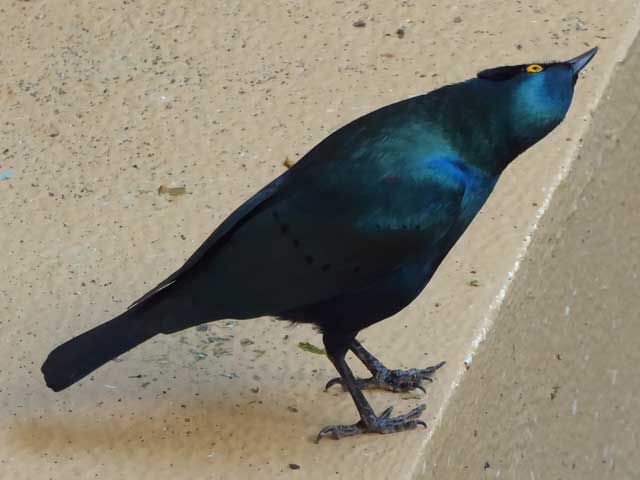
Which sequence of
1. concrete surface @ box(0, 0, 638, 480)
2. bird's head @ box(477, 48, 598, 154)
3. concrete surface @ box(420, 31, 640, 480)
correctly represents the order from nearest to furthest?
bird's head @ box(477, 48, 598, 154)
concrete surface @ box(0, 0, 638, 480)
concrete surface @ box(420, 31, 640, 480)

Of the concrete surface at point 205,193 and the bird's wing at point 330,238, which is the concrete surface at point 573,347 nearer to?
the concrete surface at point 205,193

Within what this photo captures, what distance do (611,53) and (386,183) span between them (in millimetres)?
1513

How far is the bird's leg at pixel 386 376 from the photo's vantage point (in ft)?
9.67

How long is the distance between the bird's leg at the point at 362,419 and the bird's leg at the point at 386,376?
9 cm

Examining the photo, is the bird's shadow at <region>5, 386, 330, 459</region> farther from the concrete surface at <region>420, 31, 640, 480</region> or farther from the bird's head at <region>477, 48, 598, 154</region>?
the bird's head at <region>477, 48, 598, 154</region>

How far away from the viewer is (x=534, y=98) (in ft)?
8.61

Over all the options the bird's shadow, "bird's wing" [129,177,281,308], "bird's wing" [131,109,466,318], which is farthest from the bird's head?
the bird's shadow

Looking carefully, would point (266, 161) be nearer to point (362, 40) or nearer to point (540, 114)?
point (362, 40)

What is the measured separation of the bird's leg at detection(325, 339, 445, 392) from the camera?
2.95 meters

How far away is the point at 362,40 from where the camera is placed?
4160 millimetres

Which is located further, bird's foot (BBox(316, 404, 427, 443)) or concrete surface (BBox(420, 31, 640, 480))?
concrete surface (BBox(420, 31, 640, 480))

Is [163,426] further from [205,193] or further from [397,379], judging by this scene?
[205,193]

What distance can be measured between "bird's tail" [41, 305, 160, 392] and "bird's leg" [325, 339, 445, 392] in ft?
1.54

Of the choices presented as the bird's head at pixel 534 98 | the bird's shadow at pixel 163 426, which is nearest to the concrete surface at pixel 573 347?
the bird's shadow at pixel 163 426
